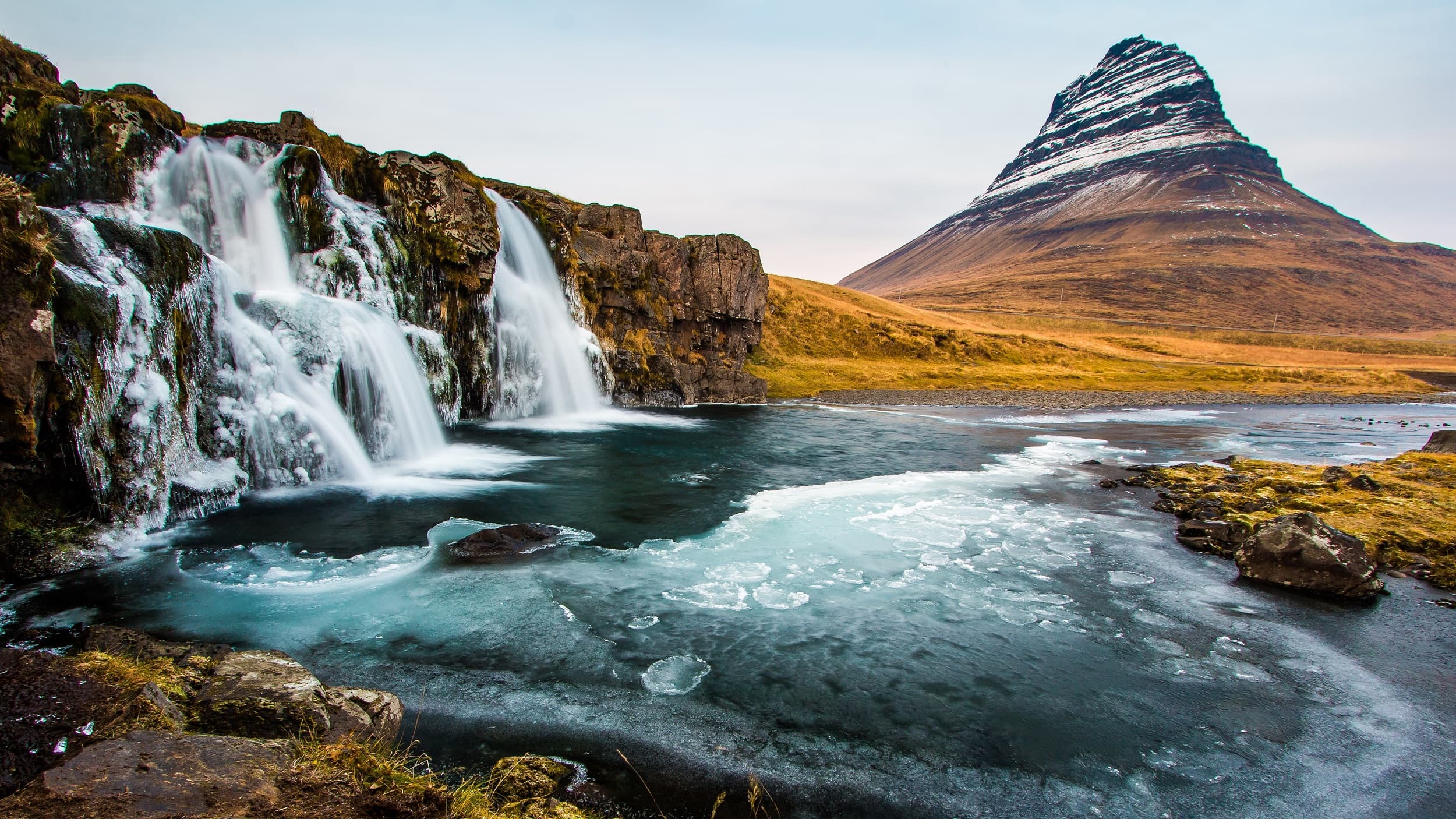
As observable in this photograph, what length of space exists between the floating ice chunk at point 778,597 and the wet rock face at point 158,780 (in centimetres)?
955

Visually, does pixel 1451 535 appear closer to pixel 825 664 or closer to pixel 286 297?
pixel 825 664

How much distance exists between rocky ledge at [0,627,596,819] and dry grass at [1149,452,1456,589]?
2040 centimetres

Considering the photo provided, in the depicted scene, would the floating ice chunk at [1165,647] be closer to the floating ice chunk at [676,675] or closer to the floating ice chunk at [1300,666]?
the floating ice chunk at [1300,666]

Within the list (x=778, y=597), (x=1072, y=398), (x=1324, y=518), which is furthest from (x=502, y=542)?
(x=1072, y=398)

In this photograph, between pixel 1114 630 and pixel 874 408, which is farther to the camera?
pixel 874 408

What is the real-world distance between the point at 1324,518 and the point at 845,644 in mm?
15407

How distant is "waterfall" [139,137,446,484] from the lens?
67.9ft

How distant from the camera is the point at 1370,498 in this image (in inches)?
781

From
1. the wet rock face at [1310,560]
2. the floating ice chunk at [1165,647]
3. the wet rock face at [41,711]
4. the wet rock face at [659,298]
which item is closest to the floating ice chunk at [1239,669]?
the floating ice chunk at [1165,647]

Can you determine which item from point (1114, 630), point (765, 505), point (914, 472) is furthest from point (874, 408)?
point (1114, 630)

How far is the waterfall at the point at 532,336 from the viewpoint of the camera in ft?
134

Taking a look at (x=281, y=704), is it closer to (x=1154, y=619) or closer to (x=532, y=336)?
(x=1154, y=619)

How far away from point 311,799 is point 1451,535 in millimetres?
24008

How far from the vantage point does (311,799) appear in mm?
4734
